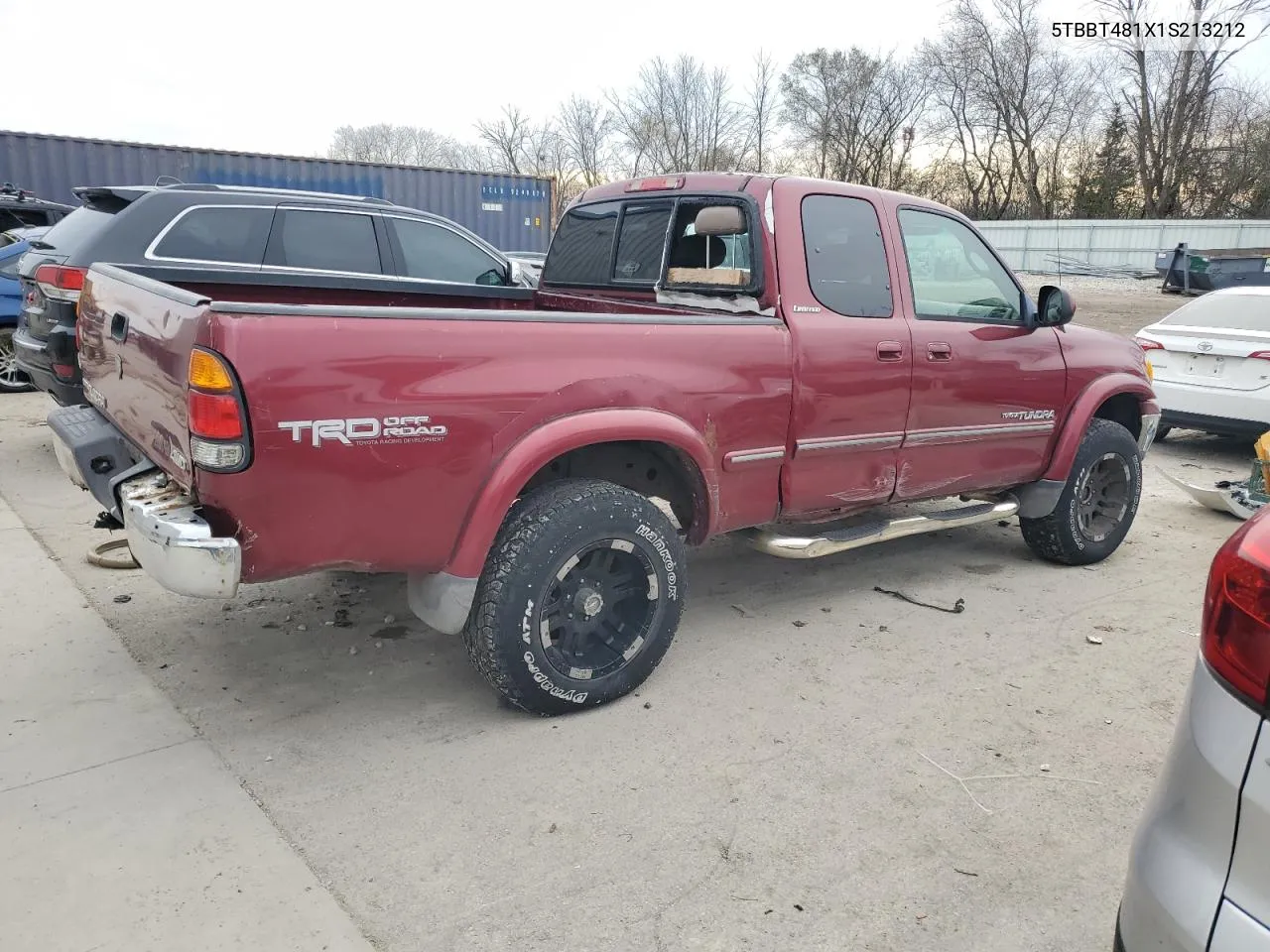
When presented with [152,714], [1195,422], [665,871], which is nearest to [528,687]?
[665,871]

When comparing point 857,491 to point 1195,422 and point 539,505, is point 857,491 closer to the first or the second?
point 539,505

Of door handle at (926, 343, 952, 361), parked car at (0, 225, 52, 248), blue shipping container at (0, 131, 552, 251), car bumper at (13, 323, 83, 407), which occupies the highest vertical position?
blue shipping container at (0, 131, 552, 251)

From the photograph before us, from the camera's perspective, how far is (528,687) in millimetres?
3176

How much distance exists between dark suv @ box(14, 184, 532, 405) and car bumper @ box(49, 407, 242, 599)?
1914mm

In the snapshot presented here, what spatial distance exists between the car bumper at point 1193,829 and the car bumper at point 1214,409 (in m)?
6.58

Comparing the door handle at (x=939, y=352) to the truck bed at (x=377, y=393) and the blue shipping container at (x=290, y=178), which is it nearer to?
the truck bed at (x=377, y=393)

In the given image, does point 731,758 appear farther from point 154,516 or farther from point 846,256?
point 846,256

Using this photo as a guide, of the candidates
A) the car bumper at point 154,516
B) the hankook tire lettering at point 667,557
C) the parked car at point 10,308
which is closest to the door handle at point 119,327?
the car bumper at point 154,516

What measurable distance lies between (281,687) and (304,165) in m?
15.5

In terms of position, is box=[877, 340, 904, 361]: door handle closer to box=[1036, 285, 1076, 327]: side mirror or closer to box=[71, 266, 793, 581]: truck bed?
box=[71, 266, 793, 581]: truck bed

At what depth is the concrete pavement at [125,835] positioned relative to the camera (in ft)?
7.40

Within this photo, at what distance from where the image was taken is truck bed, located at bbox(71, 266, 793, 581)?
2.56m

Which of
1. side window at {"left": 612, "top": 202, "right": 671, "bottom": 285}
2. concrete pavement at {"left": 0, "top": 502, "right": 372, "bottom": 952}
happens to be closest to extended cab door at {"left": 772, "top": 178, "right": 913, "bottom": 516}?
side window at {"left": 612, "top": 202, "right": 671, "bottom": 285}

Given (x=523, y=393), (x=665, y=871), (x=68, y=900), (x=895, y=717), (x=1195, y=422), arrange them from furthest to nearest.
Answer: (x=1195, y=422) → (x=895, y=717) → (x=523, y=393) → (x=665, y=871) → (x=68, y=900)
